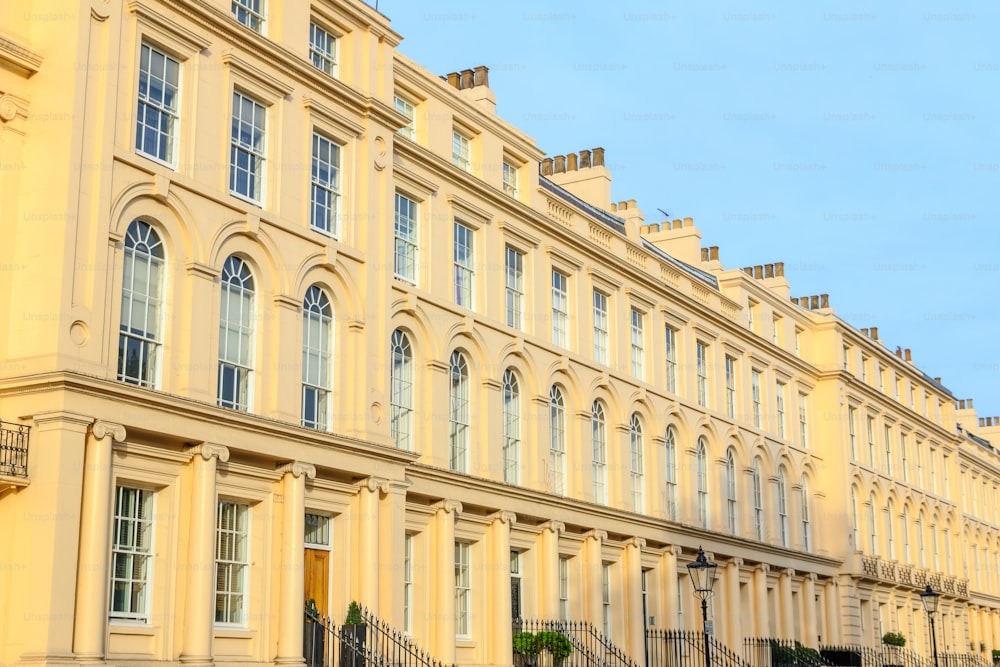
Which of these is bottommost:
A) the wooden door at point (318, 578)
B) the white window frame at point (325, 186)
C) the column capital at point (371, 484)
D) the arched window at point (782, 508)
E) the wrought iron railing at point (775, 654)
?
the wrought iron railing at point (775, 654)

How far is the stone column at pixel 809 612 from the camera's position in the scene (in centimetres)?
4712

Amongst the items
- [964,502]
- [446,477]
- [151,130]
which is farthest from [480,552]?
[964,502]

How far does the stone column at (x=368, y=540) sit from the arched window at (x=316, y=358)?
153 cm

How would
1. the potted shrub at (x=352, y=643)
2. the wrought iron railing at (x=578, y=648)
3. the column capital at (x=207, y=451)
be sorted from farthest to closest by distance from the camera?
the wrought iron railing at (x=578, y=648) < the potted shrub at (x=352, y=643) < the column capital at (x=207, y=451)

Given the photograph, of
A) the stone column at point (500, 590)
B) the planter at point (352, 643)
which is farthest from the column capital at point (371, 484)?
the stone column at point (500, 590)

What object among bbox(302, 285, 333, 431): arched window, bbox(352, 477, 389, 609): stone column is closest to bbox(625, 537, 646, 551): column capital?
bbox(352, 477, 389, 609): stone column

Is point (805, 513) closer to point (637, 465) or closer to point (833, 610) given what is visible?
point (833, 610)

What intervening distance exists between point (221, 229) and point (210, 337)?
1.98 meters

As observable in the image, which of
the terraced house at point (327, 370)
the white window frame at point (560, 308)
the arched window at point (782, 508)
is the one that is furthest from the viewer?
the arched window at point (782, 508)

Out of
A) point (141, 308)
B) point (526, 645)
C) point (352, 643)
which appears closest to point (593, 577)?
point (526, 645)

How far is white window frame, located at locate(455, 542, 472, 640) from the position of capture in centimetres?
2956

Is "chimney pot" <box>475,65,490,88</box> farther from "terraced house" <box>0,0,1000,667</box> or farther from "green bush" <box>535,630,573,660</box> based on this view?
"green bush" <box>535,630,573,660</box>

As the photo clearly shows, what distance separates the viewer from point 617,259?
3734 centimetres

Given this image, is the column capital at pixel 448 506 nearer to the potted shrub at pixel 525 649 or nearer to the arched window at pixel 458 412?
the arched window at pixel 458 412
